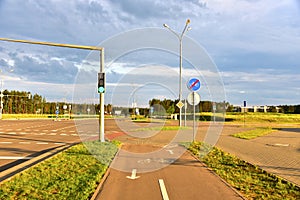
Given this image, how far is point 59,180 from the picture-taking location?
748 centimetres

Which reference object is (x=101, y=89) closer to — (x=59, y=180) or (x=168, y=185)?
(x=59, y=180)

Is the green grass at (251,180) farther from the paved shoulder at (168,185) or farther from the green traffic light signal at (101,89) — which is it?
the green traffic light signal at (101,89)

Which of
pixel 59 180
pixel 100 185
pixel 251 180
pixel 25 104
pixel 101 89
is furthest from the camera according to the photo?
pixel 25 104

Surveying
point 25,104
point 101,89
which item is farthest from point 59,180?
point 25,104

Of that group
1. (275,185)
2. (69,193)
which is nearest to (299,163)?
(275,185)

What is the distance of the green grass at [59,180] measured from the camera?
6.24 metres

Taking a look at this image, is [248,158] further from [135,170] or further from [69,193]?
[69,193]

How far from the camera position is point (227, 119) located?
5603 cm

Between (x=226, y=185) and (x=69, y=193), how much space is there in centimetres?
362

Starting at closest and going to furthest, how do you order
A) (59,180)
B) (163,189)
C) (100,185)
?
(163,189)
(100,185)
(59,180)

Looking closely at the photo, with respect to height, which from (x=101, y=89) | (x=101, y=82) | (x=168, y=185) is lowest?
(x=168, y=185)

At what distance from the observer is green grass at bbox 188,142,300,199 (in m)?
6.55

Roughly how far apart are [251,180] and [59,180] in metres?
4.88

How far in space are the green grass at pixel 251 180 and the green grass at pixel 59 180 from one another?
134 inches
